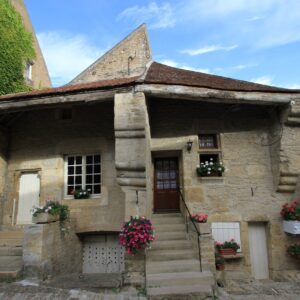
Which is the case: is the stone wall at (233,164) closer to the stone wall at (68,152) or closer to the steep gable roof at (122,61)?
the stone wall at (68,152)

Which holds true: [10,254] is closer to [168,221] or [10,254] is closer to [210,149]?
[168,221]

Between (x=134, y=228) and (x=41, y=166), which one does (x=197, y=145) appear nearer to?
(x=134, y=228)

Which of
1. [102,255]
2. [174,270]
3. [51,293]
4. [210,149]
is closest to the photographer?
[51,293]

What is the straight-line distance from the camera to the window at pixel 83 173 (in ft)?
26.0

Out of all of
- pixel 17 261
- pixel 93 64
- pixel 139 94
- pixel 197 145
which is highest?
pixel 93 64

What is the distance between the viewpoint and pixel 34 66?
1384cm

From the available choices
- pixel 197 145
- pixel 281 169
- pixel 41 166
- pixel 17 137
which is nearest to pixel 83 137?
pixel 41 166

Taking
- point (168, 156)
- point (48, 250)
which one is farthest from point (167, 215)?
point (48, 250)

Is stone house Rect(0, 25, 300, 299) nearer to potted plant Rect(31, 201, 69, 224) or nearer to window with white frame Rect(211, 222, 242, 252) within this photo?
window with white frame Rect(211, 222, 242, 252)

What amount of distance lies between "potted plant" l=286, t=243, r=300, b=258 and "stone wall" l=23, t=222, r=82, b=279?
546 cm

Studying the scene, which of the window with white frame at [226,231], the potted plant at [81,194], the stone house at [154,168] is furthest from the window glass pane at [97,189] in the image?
the window with white frame at [226,231]

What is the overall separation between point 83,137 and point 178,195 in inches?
126

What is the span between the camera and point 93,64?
41.8ft

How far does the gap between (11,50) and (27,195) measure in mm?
6072
